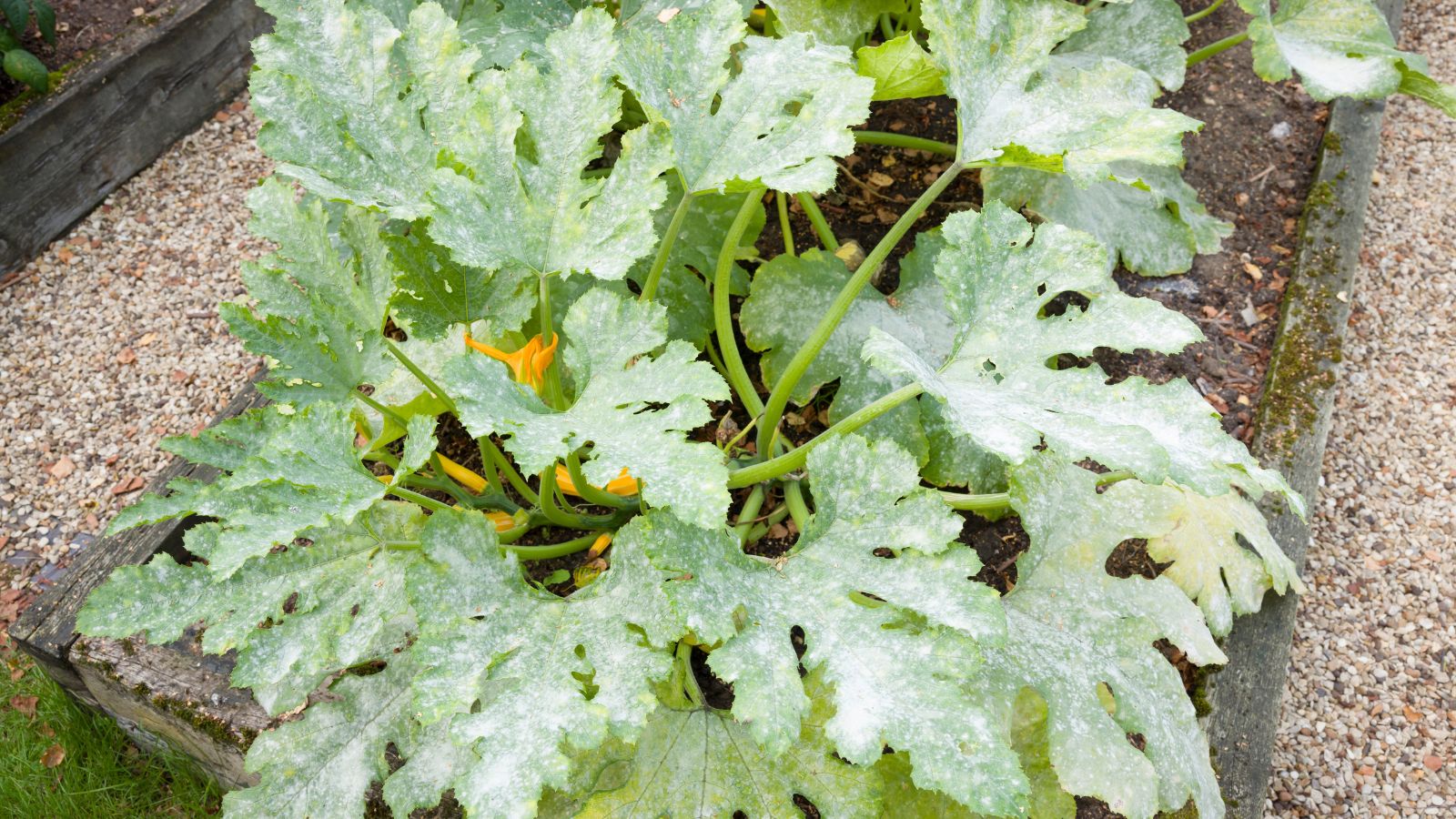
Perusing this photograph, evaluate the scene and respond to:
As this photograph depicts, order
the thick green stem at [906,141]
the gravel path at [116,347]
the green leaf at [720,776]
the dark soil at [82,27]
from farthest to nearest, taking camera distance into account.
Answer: the dark soil at [82,27], the gravel path at [116,347], the thick green stem at [906,141], the green leaf at [720,776]

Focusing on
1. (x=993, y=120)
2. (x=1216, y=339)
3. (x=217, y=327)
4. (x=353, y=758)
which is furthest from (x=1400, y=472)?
(x=217, y=327)

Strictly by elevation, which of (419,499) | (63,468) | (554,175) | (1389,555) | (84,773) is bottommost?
(1389,555)

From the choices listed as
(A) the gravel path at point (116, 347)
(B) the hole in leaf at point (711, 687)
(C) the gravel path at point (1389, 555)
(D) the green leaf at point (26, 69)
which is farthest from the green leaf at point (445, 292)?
(D) the green leaf at point (26, 69)

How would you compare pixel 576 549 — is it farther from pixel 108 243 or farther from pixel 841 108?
pixel 108 243

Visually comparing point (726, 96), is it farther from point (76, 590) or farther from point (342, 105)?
point (76, 590)

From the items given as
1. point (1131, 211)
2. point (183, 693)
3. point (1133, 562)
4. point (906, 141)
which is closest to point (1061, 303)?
point (1131, 211)

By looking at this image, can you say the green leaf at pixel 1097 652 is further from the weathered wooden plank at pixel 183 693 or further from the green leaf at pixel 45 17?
the green leaf at pixel 45 17
